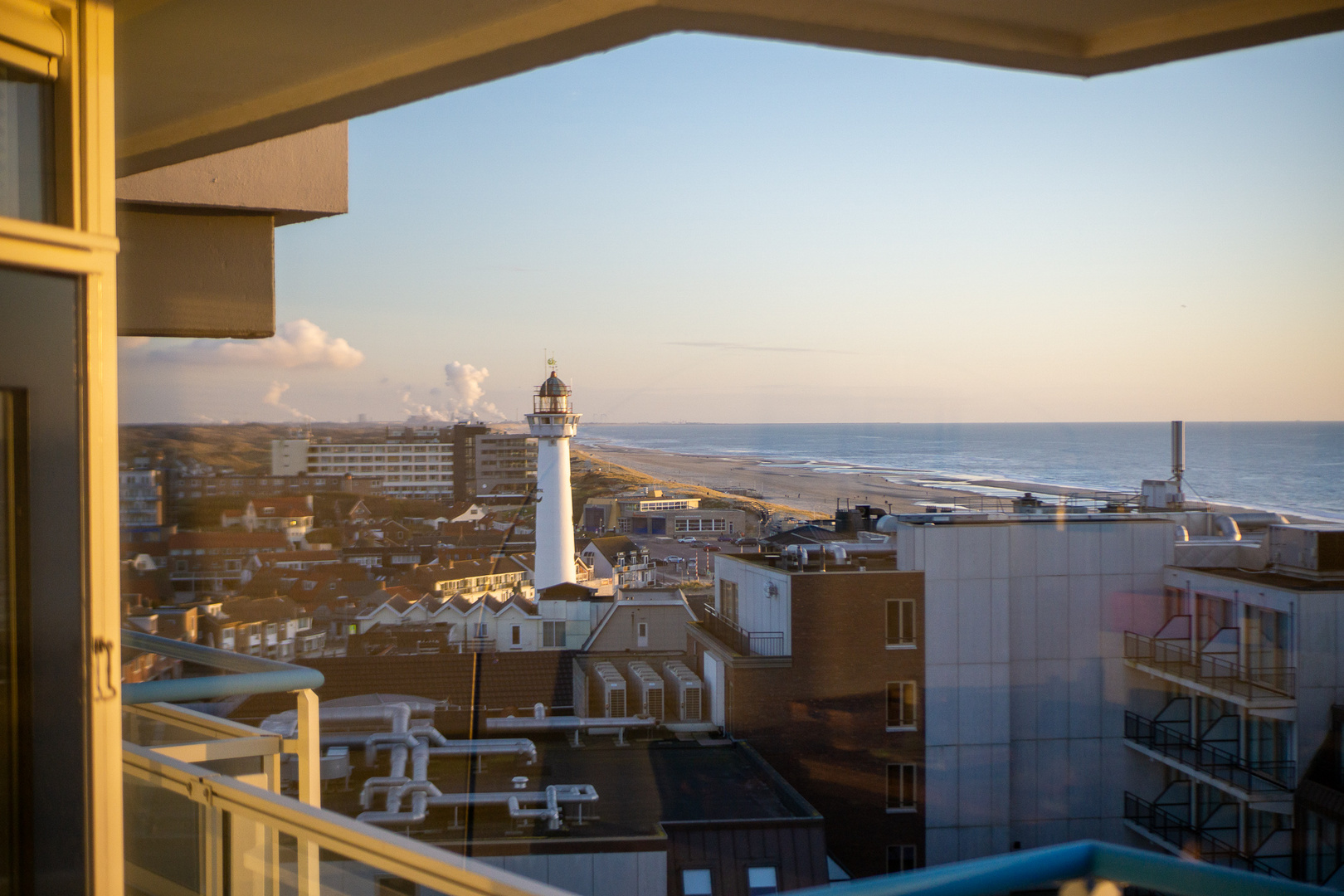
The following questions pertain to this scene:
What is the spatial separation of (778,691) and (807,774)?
62 cm

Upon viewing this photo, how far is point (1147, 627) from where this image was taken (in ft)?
23.7

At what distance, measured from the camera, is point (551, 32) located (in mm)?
637

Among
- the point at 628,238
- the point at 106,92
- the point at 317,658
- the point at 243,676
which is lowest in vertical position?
the point at 317,658


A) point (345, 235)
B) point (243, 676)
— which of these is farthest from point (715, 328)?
point (243, 676)

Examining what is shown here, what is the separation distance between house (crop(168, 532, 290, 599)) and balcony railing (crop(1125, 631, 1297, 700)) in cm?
600

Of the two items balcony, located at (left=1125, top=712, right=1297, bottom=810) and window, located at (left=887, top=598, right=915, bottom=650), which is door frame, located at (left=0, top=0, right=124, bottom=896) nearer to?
window, located at (left=887, top=598, right=915, bottom=650)

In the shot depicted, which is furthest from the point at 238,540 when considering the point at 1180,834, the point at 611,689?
the point at 1180,834

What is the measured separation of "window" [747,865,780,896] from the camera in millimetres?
5285

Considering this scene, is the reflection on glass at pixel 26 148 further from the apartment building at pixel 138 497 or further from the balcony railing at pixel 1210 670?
the balcony railing at pixel 1210 670

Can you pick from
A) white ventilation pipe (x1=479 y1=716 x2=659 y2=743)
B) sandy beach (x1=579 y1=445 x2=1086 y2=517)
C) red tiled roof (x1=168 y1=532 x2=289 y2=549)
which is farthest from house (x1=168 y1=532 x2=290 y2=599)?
sandy beach (x1=579 y1=445 x2=1086 y2=517)

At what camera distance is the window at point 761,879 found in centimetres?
529

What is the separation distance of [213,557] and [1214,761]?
258 inches

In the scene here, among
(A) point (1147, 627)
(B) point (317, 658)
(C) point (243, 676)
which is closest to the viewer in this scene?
(C) point (243, 676)

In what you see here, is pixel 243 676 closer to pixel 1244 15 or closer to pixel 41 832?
pixel 41 832
